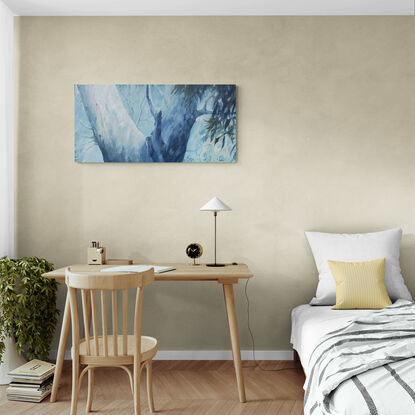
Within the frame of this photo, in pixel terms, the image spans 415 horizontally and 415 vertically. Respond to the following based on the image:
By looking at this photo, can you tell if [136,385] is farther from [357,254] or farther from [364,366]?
[357,254]

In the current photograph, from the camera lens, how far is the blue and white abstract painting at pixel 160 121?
316 centimetres

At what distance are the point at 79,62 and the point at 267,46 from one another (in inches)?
60.2

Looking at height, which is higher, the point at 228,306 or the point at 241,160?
the point at 241,160

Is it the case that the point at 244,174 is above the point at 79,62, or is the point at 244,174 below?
below

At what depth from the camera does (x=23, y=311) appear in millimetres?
2686

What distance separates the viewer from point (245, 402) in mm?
2467

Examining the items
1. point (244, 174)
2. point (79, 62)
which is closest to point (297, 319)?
point (244, 174)

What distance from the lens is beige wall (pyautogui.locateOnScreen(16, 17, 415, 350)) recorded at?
10.4ft

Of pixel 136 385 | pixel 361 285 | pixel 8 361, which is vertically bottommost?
pixel 8 361

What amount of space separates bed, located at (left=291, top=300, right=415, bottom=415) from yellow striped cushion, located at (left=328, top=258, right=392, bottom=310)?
29 centimetres

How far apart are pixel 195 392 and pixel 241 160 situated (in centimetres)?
174

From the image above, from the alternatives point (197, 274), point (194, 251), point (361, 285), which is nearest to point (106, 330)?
point (197, 274)

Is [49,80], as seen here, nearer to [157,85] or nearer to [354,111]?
[157,85]

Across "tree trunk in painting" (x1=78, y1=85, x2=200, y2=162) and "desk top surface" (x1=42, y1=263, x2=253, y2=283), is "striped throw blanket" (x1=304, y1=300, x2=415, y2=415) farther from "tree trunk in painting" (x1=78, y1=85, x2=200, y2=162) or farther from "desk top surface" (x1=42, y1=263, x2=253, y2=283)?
"tree trunk in painting" (x1=78, y1=85, x2=200, y2=162)
